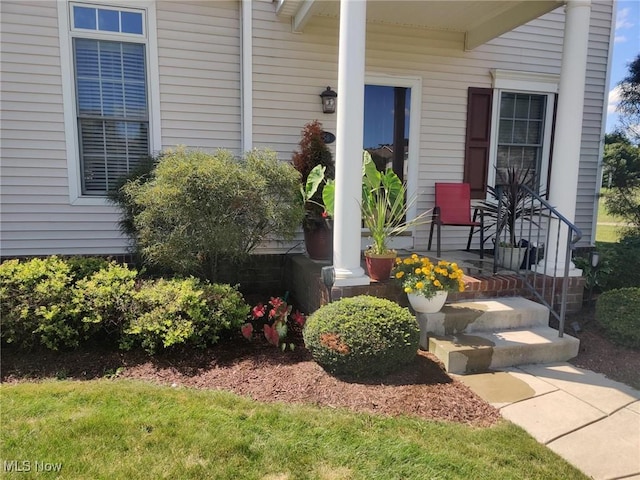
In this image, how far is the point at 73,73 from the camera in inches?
183

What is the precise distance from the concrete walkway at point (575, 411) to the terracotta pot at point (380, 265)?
1.09 metres

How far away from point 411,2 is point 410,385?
4067 mm

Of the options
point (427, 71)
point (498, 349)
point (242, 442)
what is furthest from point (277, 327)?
point (427, 71)

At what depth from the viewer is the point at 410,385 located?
2.87m

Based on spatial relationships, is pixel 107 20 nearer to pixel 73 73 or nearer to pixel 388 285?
pixel 73 73

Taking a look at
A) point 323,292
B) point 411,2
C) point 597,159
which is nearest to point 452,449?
point 323,292

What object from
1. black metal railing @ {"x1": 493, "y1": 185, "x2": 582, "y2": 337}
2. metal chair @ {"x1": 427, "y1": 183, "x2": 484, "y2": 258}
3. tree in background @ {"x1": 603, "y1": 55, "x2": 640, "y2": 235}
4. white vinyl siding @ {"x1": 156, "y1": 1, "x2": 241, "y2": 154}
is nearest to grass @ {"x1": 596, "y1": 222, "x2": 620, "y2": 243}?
tree in background @ {"x1": 603, "y1": 55, "x2": 640, "y2": 235}

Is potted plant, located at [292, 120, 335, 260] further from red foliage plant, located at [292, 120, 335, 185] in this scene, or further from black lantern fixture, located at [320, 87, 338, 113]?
black lantern fixture, located at [320, 87, 338, 113]

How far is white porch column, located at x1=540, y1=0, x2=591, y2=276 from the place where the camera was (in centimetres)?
421

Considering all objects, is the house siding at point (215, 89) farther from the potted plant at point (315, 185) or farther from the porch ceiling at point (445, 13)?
the potted plant at point (315, 185)

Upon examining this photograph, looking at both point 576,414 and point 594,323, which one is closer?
point 576,414

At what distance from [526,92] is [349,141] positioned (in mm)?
3894

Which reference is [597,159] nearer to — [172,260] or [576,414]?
[576,414]

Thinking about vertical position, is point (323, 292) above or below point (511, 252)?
below
